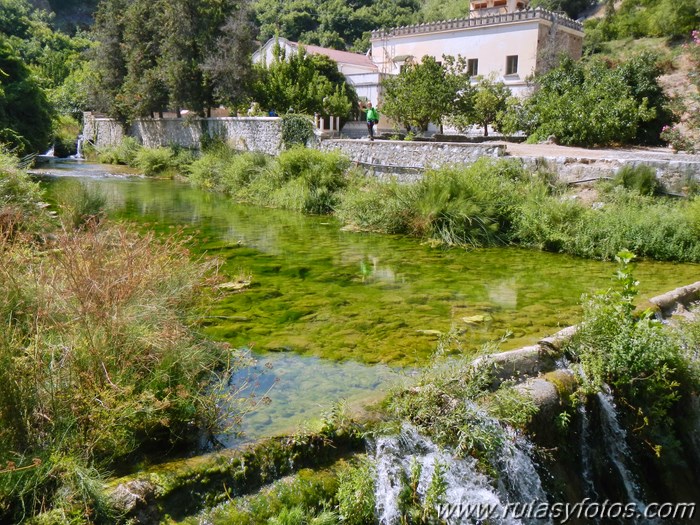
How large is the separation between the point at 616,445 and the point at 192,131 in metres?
27.0

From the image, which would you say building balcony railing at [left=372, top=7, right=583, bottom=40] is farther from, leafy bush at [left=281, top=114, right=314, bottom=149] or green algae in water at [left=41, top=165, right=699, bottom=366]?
green algae in water at [left=41, top=165, right=699, bottom=366]

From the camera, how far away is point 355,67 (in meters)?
35.1

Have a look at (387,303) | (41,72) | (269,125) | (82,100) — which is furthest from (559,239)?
(41,72)

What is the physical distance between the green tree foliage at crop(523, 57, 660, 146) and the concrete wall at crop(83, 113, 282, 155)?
9707 millimetres

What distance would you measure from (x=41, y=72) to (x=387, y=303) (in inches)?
1933

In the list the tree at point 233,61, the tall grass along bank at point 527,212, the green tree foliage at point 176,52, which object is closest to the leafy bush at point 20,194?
the tall grass along bank at point 527,212

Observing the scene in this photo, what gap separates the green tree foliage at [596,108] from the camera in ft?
60.4

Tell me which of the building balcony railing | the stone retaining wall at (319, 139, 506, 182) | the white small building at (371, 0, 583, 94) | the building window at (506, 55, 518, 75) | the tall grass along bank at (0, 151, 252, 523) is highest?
the building balcony railing

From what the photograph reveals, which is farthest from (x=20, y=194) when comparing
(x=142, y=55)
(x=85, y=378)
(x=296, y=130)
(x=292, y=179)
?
(x=142, y=55)

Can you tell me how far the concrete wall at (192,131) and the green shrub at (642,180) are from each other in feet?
42.5

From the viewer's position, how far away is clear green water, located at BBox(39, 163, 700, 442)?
5852 mm

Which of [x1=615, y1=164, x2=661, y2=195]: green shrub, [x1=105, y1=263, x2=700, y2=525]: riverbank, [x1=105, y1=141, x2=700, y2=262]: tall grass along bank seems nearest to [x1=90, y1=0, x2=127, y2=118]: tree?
[x1=105, y1=141, x2=700, y2=262]: tall grass along bank

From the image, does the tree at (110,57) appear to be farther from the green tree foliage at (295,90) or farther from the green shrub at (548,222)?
the green shrub at (548,222)

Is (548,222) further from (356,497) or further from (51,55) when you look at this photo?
(51,55)
